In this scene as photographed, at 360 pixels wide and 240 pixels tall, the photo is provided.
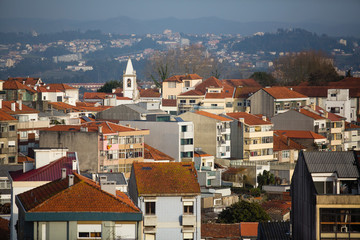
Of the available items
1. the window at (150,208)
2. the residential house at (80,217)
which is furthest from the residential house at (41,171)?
the residential house at (80,217)

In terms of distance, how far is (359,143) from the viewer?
74.9 m

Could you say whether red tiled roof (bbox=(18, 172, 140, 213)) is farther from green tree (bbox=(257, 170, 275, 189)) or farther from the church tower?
the church tower

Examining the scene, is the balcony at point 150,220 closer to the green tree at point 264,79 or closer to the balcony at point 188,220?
the balcony at point 188,220

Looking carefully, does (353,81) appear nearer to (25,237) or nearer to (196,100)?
→ (196,100)

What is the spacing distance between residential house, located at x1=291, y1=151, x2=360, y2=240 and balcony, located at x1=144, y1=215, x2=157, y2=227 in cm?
429

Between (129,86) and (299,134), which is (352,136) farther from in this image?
(129,86)

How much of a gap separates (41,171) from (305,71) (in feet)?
282

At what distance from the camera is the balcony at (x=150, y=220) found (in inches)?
987

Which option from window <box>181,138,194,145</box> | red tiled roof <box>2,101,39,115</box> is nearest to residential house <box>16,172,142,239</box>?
window <box>181,138,194,145</box>

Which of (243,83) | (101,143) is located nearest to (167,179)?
(101,143)

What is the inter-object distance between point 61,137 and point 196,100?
123ft

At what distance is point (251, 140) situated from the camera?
60.5 meters

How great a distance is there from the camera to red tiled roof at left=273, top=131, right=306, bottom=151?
2430 inches

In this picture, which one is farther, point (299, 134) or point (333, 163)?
point (299, 134)
